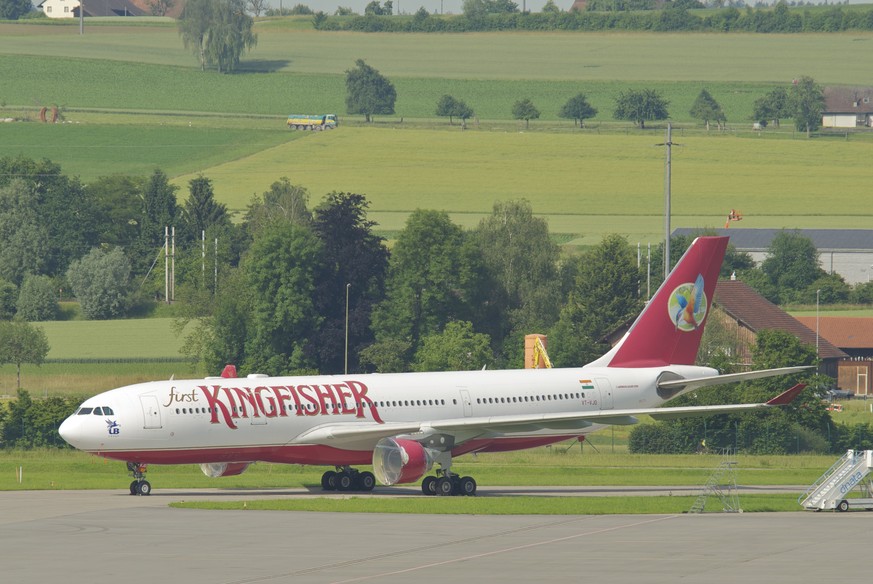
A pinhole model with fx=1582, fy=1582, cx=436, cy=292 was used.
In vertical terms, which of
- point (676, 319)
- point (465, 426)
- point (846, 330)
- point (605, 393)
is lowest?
point (846, 330)

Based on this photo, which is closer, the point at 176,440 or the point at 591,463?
the point at 176,440

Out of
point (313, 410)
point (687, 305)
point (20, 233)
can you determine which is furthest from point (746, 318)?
point (20, 233)

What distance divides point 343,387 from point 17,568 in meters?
22.6

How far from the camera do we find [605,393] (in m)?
61.9

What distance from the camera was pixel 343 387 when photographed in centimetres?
5803

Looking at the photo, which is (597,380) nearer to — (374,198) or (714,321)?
(714,321)

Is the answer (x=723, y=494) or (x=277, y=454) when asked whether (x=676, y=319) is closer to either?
(x=723, y=494)

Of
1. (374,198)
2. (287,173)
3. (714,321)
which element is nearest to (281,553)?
(714,321)

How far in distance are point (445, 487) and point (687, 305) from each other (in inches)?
573

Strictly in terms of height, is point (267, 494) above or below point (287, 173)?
below

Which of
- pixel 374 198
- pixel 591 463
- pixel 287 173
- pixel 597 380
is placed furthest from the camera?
pixel 287 173

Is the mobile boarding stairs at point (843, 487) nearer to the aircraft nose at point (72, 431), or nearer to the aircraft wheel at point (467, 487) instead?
the aircraft wheel at point (467, 487)

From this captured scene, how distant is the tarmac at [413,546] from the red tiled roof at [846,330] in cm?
8764

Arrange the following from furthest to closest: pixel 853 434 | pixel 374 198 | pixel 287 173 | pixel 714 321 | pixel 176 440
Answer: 1. pixel 287 173
2. pixel 374 198
3. pixel 714 321
4. pixel 853 434
5. pixel 176 440
